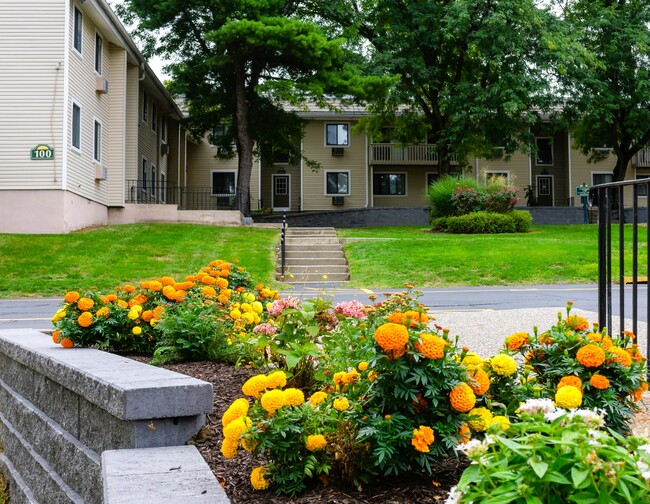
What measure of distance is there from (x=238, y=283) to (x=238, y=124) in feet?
77.0

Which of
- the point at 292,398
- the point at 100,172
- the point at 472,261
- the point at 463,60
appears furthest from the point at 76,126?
the point at 292,398

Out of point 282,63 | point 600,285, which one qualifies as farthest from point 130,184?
point 600,285

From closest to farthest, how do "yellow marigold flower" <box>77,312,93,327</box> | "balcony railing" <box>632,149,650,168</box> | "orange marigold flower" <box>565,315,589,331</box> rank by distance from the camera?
"orange marigold flower" <box>565,315,589,331</box> → "yellow marigold flower" <box>77,312,93,327</box> → "balcony railing" <box>632,149,650,168</box>

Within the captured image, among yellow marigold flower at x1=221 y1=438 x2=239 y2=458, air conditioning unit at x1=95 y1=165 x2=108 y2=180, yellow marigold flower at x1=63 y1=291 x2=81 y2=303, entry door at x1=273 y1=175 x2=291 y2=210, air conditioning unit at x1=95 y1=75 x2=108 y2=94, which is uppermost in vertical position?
air conditioning unit at x1=95 y1=75 x2=108 y2=94

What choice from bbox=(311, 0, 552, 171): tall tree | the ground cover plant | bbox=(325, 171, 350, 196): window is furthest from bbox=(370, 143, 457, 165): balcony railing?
the ground cover plant

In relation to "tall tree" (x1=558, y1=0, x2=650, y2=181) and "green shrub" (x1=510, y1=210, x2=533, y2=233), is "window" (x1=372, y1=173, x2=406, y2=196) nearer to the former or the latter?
"tall tree" (x1=558, y1=0, x2=650, y2=181)

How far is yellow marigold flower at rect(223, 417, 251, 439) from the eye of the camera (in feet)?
8.53

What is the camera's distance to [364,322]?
3922 mm

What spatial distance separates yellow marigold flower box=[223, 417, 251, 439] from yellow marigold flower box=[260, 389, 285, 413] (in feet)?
0.29

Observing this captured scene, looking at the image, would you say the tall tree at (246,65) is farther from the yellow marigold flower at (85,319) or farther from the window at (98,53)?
the yellow marigold flower at (85,319)

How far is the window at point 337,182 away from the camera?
136ft

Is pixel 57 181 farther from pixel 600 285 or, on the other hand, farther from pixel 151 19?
pixel 600 285

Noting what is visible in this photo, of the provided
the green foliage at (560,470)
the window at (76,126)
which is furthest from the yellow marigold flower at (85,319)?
the window at (76,126)

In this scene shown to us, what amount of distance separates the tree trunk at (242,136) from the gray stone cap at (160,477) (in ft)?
85.0
